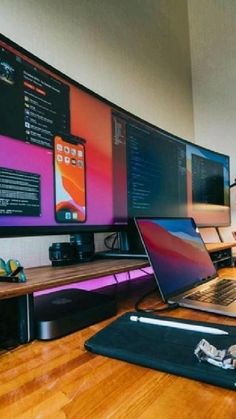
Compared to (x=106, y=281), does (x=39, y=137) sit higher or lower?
higher

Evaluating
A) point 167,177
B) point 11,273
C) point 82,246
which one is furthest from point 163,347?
point 167,177

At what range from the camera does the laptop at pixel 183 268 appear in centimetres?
75

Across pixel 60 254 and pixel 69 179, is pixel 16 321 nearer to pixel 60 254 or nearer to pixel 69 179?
pixel 60 254

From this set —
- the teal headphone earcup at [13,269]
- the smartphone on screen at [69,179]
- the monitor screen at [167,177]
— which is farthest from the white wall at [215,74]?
the teal headphone earcup at [13,269]

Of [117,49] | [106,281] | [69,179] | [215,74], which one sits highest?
[215,74]

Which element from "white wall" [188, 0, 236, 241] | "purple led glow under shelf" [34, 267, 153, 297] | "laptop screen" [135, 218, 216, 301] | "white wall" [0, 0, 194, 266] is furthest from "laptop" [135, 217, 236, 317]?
"white wall" [188, 0, 236, 241]

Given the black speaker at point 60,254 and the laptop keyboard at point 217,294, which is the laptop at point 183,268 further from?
the black speaker at point 60,254

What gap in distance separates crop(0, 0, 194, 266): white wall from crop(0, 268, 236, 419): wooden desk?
46 centimetres

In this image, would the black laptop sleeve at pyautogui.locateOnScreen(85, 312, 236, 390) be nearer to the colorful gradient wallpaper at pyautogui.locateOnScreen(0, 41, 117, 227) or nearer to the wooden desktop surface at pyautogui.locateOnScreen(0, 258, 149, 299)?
the wooden desktop surface at pyautogui.locateOnScreen(0, 258, 149, 299)

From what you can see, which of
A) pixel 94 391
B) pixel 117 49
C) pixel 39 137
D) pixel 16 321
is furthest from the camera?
pixel 117 49

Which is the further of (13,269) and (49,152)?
(49,152)

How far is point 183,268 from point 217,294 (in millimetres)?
124

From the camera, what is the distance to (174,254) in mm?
873

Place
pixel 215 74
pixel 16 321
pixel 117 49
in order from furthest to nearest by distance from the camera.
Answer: pixel 215 74
pixel 117 49
pixel 16 321
